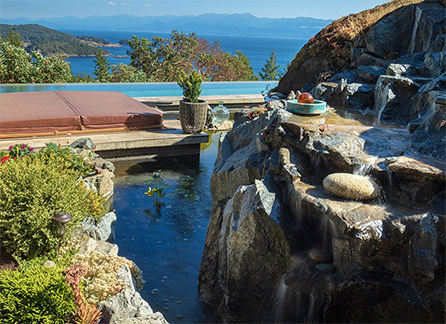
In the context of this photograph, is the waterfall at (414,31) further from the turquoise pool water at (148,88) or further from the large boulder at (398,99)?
the turquoise pool water at (148,88)

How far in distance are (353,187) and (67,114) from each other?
26.3 feet

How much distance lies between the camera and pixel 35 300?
3.31 metres

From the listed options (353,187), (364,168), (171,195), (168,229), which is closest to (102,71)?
(171,195)

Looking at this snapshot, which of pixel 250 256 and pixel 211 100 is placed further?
pixel 211 100

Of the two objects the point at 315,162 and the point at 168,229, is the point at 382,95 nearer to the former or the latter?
the point at 315,162

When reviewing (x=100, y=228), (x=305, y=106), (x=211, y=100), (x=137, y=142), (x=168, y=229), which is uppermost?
(x=305, y=106)

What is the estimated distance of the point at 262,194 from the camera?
169 inches

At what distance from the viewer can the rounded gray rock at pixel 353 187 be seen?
4.02 metres

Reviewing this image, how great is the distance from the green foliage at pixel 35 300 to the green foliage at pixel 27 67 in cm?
1307

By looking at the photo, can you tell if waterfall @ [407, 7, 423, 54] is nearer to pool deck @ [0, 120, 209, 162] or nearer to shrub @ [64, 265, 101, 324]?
pool deck @ [0, 120, 209, 162]

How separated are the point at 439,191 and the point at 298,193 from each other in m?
1.46

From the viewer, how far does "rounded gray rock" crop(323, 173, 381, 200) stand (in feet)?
13.2

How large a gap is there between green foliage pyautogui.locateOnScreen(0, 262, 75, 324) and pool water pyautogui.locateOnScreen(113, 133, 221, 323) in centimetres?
155

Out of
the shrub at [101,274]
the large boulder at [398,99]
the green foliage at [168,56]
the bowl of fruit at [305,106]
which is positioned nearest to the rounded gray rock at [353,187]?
the bowl of fruit at [305,106]
